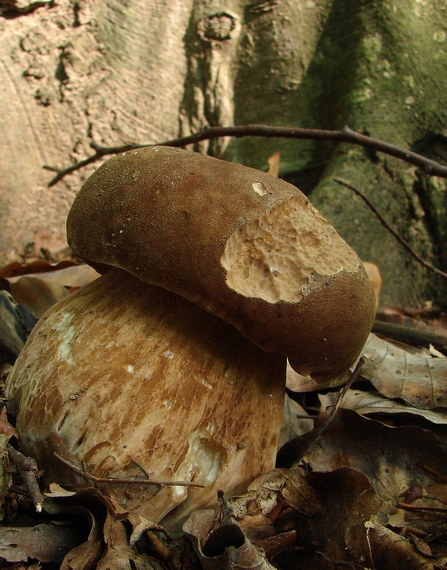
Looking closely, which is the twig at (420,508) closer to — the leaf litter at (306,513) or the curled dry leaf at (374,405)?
the leaf litter at (306,513)

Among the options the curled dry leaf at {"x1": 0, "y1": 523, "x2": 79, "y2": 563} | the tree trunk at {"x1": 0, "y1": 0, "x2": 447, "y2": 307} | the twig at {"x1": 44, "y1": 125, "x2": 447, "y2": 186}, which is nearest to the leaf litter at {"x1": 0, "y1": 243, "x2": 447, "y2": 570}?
the curled dry leaf at {"x1": 0, "y1": 523, "x2": 79, "y2": 563}

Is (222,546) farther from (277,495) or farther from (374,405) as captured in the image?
(374,405)

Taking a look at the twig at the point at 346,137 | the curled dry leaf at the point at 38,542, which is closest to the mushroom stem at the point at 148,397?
the curled dry leaf at the point at 38,542

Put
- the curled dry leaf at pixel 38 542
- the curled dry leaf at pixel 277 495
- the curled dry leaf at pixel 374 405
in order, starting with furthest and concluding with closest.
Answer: the curled dry leaf at pixel 374 405 → the curled dry leaf at pixel 277 495 → the curled dry leaf at pixel 38 542

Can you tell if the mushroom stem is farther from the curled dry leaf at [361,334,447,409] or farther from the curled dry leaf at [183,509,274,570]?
the curled dry leaf at [361,334,447,409]

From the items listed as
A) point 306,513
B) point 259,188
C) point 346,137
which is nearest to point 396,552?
point 306,513

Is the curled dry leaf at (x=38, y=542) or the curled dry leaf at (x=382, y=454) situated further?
the curled dry leaf at (x=382, y=454)
